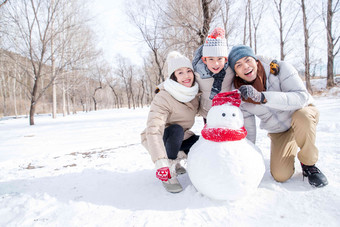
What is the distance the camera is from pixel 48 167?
2.57 meters

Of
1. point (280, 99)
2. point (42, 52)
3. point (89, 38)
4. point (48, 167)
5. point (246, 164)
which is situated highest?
point (89, 38)

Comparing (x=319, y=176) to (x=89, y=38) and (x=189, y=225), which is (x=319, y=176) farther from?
(x=89, y=38)

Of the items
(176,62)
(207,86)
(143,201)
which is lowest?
(143,201)

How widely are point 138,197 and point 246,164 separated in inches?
35.8

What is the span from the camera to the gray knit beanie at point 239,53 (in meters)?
1.66

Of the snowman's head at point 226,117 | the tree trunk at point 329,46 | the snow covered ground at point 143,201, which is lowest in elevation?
the snow covered ground at point 143,201

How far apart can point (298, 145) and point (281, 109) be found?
1.13 feet

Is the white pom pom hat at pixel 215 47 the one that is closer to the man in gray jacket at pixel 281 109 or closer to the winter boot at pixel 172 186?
the man in gray jacket at pixel 281 109

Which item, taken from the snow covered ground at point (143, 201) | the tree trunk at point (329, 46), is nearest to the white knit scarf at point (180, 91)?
the snow covered ground at point (143, 201)

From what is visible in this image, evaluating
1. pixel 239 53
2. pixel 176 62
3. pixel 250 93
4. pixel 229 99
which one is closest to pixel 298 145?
pixel 250 93

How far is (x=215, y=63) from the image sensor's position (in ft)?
5.70

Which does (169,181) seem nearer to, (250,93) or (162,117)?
(162,117)

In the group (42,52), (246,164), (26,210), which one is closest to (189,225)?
(246,164)

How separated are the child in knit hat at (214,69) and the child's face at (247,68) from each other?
14 cm
